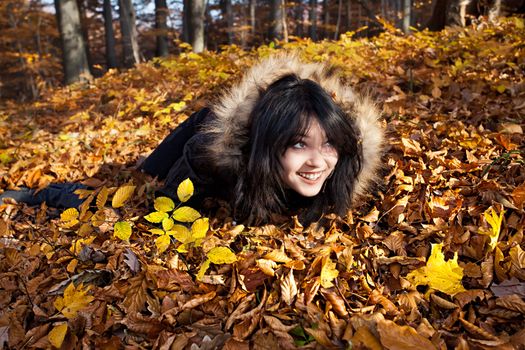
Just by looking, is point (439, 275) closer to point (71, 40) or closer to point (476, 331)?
point (476, 331)

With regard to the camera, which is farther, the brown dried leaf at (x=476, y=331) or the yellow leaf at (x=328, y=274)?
the yellow leaf at (x=328, y=274)

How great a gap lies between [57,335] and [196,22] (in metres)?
8.54

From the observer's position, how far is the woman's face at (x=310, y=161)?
1.98 metres

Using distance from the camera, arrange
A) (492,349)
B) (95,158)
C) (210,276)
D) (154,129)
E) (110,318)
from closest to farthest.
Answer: (492,349), (110,318), (210,276), (95,158), (154,129)

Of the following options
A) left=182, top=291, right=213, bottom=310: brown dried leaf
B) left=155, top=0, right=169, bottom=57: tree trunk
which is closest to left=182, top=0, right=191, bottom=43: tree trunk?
left=155, top=0, right=169, bottom=57: tree trunk

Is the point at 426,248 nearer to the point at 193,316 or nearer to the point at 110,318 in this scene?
the point at 193,316

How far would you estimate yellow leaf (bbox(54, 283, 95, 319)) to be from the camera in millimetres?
1697

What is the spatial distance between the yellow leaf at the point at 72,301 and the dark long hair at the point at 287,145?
37.4 inches

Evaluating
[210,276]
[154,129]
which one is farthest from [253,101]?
[154,129]

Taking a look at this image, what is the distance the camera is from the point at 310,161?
2006 millimetres

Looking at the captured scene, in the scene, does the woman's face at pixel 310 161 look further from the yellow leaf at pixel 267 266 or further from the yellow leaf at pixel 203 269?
the yellow leaf at pixel 203 269

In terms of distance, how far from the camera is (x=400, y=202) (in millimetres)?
2150

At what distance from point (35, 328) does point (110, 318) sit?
356 mm

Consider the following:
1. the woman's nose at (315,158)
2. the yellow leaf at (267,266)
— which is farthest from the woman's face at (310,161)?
the yellow leaf at (267,266)
